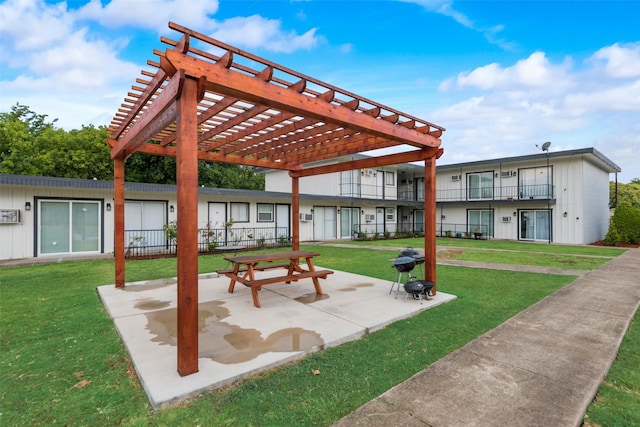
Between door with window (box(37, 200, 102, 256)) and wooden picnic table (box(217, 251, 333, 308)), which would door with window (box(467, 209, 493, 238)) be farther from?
door with window (box(37, 200, 102, 256))

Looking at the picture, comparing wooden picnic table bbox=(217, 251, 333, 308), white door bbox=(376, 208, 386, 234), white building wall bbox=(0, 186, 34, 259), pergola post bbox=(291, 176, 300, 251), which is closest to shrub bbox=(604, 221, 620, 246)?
white door bbox=(376, 208, 386, 234)

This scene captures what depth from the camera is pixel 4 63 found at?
14.5 metres

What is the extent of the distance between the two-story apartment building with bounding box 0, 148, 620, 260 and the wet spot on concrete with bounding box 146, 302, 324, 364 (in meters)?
9.19

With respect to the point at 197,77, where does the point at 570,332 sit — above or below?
below

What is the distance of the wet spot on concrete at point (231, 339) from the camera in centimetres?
319

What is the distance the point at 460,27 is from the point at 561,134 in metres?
15.1

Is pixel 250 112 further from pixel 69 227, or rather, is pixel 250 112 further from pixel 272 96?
pixel 69 227

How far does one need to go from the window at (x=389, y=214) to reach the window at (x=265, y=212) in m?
9.64

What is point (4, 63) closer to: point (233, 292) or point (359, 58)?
point (359, 58)

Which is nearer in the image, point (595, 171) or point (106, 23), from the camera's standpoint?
point (106, 23)

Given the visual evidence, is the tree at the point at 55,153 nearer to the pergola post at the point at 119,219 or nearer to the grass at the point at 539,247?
the grass at the point at 539,247

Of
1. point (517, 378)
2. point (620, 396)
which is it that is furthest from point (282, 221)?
point (620, 396)

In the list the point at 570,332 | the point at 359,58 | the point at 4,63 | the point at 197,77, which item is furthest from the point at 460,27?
the point at 4,63

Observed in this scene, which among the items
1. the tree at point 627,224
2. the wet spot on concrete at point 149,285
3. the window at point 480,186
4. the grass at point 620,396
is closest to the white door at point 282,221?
the wet spot on concrete at point 149,285
